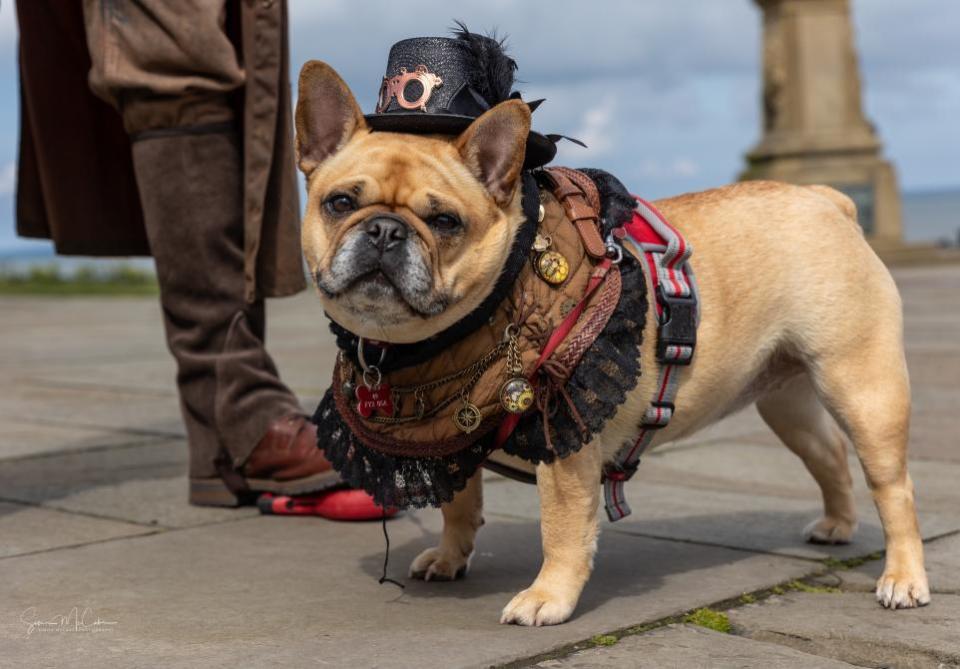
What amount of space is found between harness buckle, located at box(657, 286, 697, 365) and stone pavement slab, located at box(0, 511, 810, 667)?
55cm

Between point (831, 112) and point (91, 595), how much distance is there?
1908 centimetres

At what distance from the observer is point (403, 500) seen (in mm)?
2908

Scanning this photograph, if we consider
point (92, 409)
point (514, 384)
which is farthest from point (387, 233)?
point (92, 409)

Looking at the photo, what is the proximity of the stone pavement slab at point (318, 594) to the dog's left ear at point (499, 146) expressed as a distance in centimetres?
93

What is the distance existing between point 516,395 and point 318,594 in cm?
70

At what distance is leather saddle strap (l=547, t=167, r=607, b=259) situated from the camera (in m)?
2.85

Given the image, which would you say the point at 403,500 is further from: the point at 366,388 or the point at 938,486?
the point at 938,486

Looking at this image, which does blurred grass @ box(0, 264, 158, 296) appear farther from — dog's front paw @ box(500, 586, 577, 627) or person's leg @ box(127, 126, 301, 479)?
dog's front paw @ box(500, 586, 577, 627)

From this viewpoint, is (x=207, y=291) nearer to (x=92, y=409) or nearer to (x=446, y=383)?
(x=446, y=383)

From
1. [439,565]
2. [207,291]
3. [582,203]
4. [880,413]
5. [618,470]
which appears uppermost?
[582,203]

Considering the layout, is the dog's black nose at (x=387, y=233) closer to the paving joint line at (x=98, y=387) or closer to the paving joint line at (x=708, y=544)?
the paving joint line at (x=708, y=544)

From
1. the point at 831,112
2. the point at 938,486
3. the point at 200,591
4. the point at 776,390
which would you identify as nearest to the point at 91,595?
the point at 200,591

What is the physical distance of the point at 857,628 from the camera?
271 cm

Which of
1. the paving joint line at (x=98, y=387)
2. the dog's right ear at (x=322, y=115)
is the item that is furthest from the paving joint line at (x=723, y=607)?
the paving joint line at (x=98, y=387)
